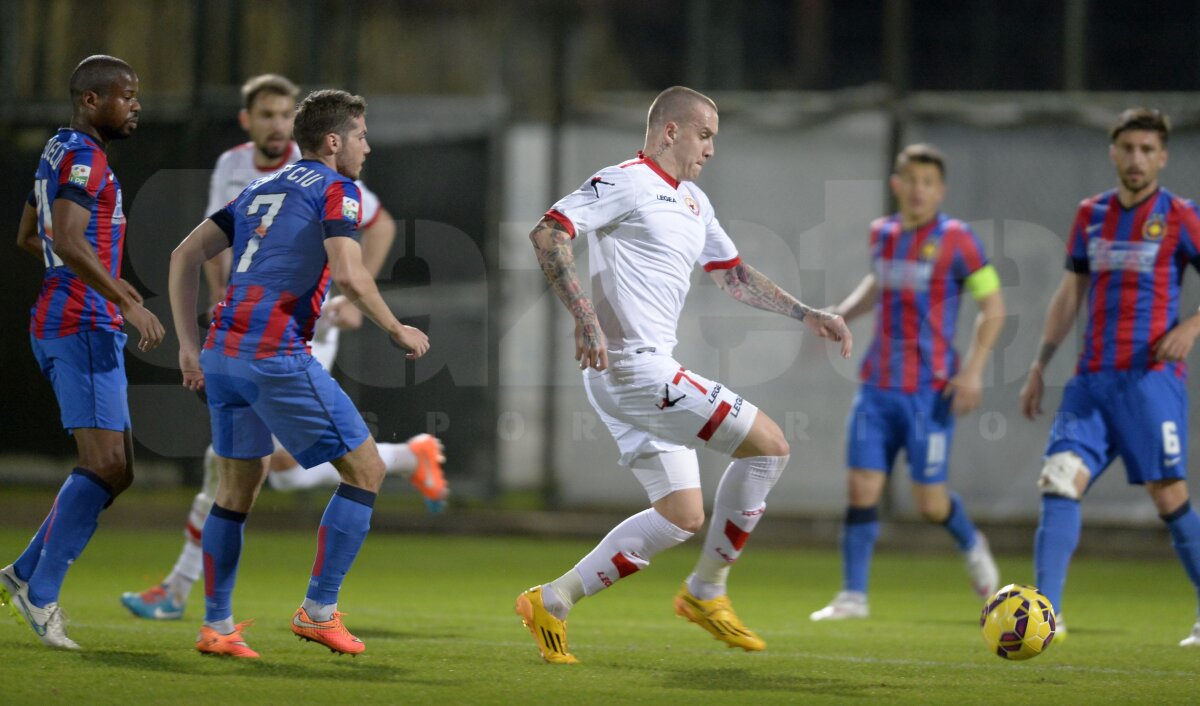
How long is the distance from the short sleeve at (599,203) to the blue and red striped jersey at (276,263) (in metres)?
0.70

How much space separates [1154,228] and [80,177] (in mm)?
4264

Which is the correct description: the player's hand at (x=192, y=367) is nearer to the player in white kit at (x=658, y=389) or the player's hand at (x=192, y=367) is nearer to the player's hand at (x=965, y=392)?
the player in white kit at (x=658, y=389)

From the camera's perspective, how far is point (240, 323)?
5105 millimetres

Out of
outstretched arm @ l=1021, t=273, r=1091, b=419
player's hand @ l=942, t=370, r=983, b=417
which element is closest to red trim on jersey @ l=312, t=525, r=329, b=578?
outstretched arm @ l=1021, t=273, r=1091, b=419

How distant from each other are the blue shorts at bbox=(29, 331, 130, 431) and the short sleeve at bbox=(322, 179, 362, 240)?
1094 millimetres

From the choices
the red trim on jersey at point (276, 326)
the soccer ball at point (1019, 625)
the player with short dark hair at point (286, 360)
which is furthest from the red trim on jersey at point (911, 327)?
the red trim on jersey at point (276, 326)

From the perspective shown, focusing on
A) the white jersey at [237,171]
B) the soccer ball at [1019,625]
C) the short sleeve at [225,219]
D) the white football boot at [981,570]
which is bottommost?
the white football boot at [981,570]

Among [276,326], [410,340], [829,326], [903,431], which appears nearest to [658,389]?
[829,326]

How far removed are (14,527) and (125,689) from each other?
704cm

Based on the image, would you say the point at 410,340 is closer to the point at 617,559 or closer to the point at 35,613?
the point at 617,559

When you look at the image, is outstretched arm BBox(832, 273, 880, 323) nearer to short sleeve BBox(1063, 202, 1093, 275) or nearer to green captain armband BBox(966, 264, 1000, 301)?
green captain armband BBox(966, 264, 1000, 301)

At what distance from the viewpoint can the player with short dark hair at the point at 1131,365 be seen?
628 cm

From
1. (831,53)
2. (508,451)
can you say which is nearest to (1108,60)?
(831,53)

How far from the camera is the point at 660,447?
17.6ft
